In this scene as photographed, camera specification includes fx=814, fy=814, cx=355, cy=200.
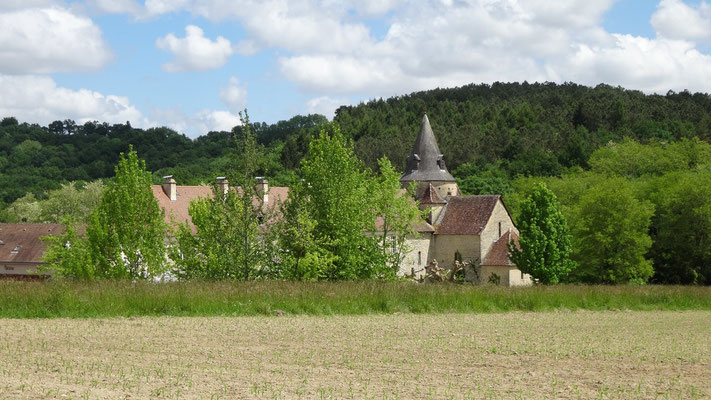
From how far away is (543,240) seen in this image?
5166cm

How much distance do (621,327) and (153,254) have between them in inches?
724

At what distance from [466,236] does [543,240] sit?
11.4 metres

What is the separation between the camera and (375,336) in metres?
20.2

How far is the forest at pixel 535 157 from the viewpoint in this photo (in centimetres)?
5762

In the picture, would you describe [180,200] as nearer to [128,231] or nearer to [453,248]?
Result: [453,248]

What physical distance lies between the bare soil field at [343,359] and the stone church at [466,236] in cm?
3613

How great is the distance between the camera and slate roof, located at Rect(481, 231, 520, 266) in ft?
197

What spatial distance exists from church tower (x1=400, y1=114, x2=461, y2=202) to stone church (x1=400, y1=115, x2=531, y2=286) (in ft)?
0.36

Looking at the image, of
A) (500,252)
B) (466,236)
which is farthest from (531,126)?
(500,252)

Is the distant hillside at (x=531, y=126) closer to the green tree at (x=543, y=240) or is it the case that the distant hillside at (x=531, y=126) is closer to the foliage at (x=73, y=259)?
the green tree at (x=543, y=240)

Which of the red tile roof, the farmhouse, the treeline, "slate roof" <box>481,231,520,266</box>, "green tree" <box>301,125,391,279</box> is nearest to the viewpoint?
the treeline

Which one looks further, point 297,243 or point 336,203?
point 336,203

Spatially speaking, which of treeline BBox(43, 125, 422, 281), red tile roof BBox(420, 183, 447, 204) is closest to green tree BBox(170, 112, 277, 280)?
treeline BBox(43, 125, 422, 281)

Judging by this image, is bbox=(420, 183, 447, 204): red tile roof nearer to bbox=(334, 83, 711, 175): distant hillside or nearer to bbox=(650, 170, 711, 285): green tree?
A: bbox=(650, 170, 711, 285): green tree
